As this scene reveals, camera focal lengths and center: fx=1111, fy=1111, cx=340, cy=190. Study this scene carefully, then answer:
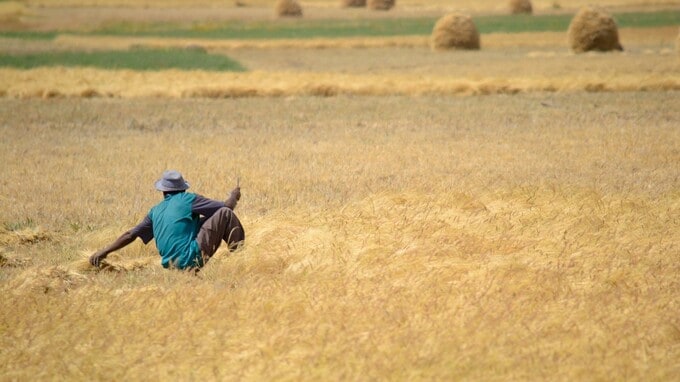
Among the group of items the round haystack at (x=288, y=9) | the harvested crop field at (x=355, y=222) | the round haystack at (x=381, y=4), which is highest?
the harvested crop field at (x=355, y=222)

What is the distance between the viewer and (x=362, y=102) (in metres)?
23.9

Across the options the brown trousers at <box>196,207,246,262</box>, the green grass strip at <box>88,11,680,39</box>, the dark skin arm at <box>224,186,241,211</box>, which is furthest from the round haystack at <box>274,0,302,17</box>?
the brown trousers at <box>196,207,246,262</box>

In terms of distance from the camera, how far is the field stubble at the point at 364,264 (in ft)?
22.6

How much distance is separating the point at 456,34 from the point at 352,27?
13.5 metres

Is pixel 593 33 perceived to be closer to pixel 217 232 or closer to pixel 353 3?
pixel 217 232

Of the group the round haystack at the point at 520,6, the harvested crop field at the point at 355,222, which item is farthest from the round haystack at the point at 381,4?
the harvested crop field at the point at 355,222

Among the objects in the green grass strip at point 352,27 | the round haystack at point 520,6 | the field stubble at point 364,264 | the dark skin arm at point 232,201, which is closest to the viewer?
the field stubble at point 364,264

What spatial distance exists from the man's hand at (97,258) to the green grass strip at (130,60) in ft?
71.9

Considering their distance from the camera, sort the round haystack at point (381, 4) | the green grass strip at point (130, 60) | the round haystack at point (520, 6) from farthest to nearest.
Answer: the round haystack at point (381, 4) → the round haystack at point (520, 6) → the green grass strip at point (130, 60)

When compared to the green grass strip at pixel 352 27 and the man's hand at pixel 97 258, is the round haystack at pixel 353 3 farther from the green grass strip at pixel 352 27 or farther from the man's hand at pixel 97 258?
the man's hand at pixel 97 258

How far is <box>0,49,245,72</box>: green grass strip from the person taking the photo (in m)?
32.1

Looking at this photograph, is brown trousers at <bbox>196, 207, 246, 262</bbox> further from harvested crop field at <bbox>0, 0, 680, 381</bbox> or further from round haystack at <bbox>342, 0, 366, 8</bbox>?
round haystack at <bbox>342, 0, 366, 8</bbox>

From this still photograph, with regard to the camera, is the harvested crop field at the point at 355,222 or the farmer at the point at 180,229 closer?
the harvested crop field at the point at 355,222

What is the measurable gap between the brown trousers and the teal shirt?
0.27 ft
